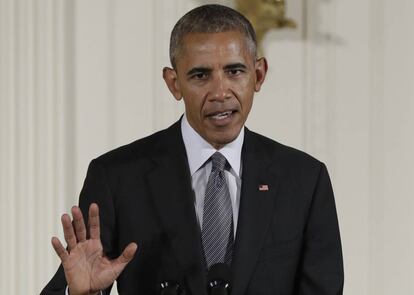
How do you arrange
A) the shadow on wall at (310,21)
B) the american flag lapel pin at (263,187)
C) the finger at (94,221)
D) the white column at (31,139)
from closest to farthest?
the finger at (94,221)
the american flag lapel pin at (263,187)
the white column at (31,139)
the shadow on wall at (310,21)

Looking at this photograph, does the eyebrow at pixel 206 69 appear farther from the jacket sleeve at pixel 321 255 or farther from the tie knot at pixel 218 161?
the jacket sleeve at pixel 321 255

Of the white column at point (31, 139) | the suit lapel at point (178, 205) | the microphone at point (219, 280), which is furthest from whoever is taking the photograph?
the white column at point (31, 139)

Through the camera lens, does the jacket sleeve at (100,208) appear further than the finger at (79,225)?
Yes

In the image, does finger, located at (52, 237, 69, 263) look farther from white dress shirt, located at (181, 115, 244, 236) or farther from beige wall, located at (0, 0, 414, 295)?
beige wall, located at (0, 0, 414, 295)

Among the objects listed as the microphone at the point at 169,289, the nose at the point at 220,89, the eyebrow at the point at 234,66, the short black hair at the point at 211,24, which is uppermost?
the short black hair at the point at 211,24

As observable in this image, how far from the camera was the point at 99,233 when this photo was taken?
1840 millimetres

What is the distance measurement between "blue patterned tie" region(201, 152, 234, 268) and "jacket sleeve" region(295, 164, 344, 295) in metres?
0.16

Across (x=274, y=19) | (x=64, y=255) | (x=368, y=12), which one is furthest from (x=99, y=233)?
(x=368, y=12)

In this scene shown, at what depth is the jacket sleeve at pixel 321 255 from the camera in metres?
1.94

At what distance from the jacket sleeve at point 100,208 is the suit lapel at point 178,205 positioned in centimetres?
10

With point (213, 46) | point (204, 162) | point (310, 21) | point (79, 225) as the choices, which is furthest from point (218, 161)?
point (310, 21)

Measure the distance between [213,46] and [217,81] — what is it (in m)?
0.08

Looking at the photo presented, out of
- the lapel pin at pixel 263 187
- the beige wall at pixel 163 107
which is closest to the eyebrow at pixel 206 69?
the lapel pin at pixel 263 187

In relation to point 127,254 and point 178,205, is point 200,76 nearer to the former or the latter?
point 178,205
